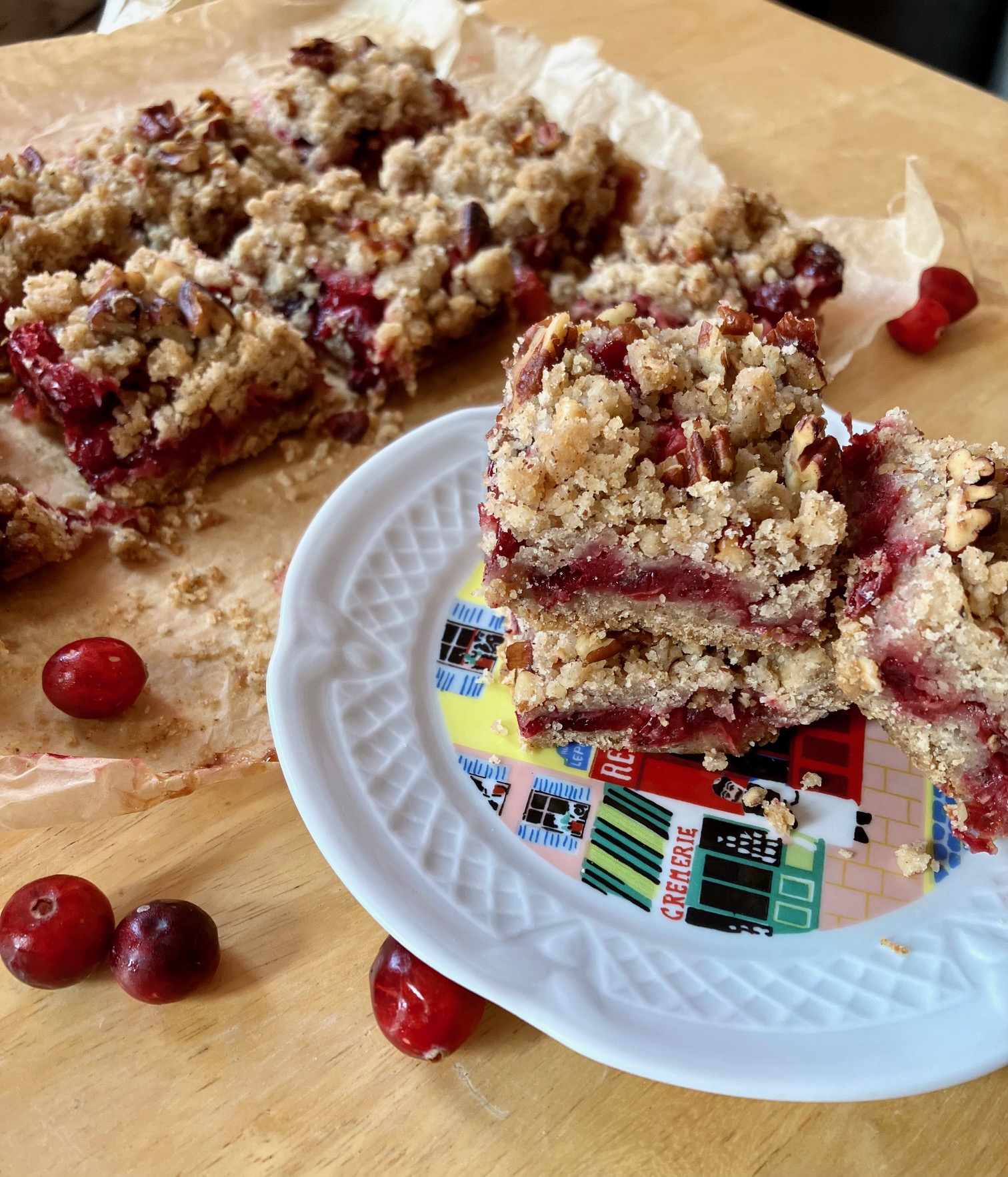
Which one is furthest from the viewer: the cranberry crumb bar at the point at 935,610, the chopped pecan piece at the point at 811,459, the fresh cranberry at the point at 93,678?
the fresh cranberry at the point at 93,678

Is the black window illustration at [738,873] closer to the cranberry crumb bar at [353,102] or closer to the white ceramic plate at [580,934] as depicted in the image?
the white ceramic plate at [580,934]

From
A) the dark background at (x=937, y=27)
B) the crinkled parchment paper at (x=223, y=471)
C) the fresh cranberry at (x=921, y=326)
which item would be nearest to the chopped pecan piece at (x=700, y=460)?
the crinkled parchment paper at (x=223, y=471)

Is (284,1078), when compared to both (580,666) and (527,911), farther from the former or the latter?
(580,666)

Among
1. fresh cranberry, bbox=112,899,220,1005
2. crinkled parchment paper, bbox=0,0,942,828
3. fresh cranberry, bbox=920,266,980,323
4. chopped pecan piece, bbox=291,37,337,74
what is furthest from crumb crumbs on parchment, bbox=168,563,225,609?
fresh cranberry, bbox=920,266,980,323

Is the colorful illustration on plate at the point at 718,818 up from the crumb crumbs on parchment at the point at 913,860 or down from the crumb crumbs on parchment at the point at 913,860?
down

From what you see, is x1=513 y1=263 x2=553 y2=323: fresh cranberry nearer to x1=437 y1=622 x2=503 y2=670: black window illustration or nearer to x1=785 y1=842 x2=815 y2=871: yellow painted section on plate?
x1=437 y1=622 x2=503 y2=670: black window illustration

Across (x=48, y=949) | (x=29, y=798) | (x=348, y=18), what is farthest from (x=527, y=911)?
(x=348, y=18)

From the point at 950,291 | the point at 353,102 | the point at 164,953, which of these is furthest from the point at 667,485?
the point at 353,102
